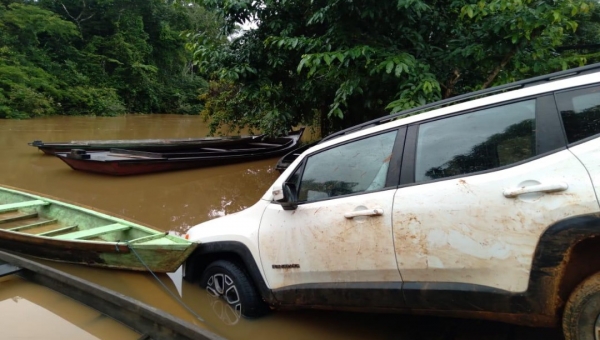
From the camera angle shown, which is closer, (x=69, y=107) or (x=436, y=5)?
(x=436, y=5)

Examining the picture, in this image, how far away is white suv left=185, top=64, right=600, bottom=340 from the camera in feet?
6.16

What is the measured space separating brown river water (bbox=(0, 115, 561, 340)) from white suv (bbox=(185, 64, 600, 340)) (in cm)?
57

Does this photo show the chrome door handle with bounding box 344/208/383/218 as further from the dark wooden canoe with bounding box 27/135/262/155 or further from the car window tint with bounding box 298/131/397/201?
the dark wooden canoe with bounding box 27/135/262/155

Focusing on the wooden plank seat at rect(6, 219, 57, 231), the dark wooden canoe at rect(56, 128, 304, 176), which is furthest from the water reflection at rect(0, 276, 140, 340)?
the dark wooden canoe at rect(56, 128, 304, 176)

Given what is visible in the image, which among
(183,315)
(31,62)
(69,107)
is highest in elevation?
(31,62)

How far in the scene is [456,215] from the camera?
6.96ft

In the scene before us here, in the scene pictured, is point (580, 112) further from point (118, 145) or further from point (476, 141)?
point (118, 145)

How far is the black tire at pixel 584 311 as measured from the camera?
184 cm

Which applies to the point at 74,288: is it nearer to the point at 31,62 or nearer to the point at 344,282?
the point at 344,282

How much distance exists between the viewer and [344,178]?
2801 mm

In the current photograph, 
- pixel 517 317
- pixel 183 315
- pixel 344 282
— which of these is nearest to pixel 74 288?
pixel 183 315

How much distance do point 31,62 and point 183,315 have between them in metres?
29.5

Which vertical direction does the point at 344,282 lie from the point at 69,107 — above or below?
below

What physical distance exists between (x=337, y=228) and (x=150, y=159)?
8.49 m
